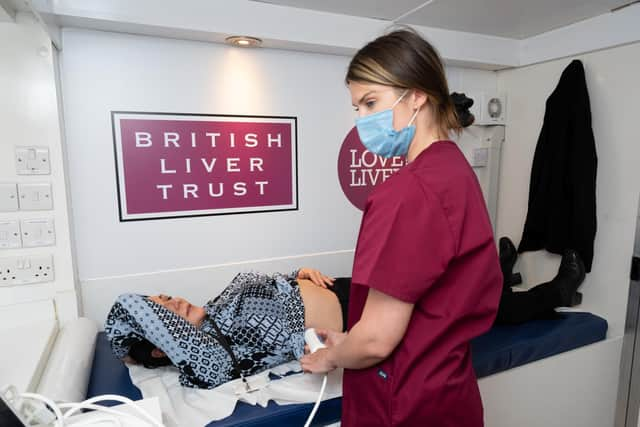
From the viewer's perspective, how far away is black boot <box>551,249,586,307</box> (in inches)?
68.3

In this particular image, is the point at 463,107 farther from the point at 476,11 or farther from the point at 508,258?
the point at 508,258

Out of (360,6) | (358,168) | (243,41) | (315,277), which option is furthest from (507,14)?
(315,277)

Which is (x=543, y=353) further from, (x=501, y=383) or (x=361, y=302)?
(x=361, y=302)

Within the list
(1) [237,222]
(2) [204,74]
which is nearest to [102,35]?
(2) [204,74]

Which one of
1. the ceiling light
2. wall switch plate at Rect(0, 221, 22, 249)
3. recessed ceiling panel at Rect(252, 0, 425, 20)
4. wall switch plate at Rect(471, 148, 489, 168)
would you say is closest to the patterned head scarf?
wall switch plate at Rect(0, 221, 22, 249)

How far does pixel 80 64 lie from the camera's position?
4.83 feet

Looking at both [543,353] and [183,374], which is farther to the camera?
[543,353]

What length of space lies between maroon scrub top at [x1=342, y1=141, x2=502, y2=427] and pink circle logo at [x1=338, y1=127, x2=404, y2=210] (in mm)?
1145

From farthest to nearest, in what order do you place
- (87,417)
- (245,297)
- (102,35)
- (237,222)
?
1. (237,222)
2. (102,35)
3. (245,297)
4. (87,417)

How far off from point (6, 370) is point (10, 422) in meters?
0.56

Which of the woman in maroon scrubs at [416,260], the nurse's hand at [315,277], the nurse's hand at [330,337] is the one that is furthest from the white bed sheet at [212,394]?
the nurse's hand at [315,277]

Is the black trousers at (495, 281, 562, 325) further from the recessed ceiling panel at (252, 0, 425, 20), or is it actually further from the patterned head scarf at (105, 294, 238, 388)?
the recessed ceiling panel at (252, 0, 425, 20)

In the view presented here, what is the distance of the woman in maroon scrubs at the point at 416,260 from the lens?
72cm

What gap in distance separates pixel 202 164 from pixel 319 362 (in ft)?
3.37
